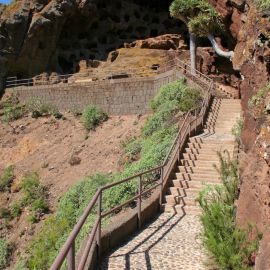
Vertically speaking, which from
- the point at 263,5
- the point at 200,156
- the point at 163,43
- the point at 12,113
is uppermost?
the point at 163,43

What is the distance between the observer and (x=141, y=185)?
892 centimetres

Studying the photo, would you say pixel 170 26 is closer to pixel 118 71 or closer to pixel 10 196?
pixel 118 71

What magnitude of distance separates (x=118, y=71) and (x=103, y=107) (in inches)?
132

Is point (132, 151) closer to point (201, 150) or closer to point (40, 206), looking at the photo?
point (40, 206)

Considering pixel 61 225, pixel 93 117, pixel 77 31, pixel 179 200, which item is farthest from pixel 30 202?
pixel 77 31

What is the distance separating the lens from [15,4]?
30875mm

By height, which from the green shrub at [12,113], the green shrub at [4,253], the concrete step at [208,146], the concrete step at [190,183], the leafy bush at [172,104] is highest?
the leafy bush at [172,104]

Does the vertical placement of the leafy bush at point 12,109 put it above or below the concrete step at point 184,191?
below

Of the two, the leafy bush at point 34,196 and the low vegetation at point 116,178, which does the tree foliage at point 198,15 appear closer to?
the low vegetation at point 116,178

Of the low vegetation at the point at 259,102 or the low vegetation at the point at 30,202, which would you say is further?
the low vegetation at the point at 30,202

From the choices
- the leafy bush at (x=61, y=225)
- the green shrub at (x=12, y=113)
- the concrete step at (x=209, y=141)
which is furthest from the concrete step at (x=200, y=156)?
the green shrub at (x=12, y=113)

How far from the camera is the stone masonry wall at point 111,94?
24.3 meters

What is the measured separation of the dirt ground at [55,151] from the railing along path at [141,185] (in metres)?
4.17

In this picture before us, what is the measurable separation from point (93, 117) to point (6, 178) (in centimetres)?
586
